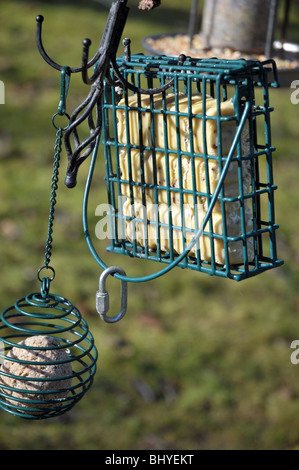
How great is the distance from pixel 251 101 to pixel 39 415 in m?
0.91

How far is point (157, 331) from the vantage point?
4336mm

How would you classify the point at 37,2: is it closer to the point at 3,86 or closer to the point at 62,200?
the point at 3,86

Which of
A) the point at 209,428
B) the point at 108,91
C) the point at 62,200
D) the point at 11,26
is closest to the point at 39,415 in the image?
the point at 108,91

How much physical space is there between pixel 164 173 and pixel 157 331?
8.40ft

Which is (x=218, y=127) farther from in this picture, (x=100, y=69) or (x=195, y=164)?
(x=100, y=69)

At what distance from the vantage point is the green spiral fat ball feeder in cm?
169

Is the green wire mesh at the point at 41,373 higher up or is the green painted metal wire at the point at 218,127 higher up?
the green painted metal wire at the point at 218,127

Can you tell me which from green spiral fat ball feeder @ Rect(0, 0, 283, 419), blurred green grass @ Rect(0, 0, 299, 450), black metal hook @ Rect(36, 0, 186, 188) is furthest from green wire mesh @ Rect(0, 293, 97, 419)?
blurred green grass @ Rect(0, 0, 299, 450)

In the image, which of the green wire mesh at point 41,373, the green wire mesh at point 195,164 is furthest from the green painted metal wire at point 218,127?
the green wire mesh at point 41,373

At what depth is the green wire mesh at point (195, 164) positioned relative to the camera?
5.55 ft

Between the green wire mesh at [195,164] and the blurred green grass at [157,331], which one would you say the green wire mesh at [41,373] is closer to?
the green wire mesh at [195,164]

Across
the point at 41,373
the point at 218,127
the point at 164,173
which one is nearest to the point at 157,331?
the point at 41,373

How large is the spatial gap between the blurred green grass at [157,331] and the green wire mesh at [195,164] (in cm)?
145

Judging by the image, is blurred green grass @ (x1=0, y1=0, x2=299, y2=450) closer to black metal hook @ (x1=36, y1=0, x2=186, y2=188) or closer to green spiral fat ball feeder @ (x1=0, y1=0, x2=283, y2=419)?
green spiral fat ball feeder @ (x1=0, y1=0, x2=283, y2=419)
